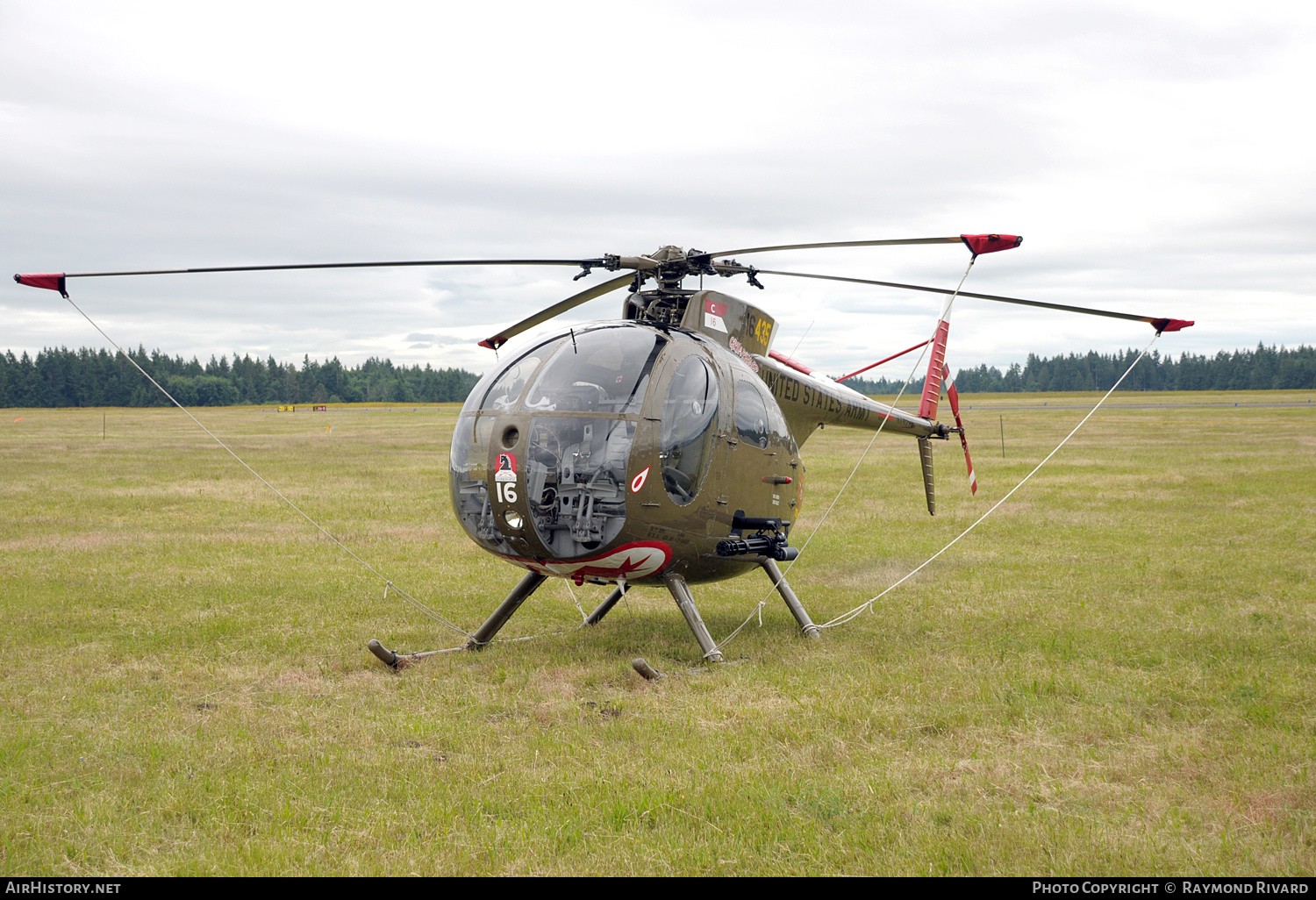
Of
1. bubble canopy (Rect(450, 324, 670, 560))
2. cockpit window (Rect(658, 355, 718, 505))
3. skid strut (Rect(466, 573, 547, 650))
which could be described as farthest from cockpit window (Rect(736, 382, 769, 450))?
skid strut (Rect(466, 573, 547, 650))

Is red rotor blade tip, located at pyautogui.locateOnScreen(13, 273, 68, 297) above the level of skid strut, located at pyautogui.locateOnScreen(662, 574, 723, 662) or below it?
above

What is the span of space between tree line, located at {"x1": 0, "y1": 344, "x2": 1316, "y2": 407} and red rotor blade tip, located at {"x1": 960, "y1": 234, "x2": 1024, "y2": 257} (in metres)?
116

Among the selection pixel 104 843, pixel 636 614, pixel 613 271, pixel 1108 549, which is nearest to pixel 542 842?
pixel 104 843

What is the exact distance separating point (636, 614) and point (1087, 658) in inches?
191

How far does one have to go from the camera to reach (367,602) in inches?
452

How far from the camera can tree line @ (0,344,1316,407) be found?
407ft

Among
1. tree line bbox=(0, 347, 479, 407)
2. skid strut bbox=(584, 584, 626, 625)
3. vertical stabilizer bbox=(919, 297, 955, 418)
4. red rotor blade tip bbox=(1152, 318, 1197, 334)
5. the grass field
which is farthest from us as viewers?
tree line bbox=(0, 347, 479, 407)

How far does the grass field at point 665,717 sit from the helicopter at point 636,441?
108cm

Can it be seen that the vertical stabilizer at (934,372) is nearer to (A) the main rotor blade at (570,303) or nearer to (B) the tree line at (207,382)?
(A) the main rotor blade at (570,303)

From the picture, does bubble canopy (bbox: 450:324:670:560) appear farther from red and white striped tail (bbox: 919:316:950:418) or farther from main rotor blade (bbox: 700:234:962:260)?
red and white striped tail (bbox: 919:316:950:418)

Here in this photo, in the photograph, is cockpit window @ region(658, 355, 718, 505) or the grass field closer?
the grass field

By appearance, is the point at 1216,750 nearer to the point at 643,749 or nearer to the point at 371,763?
the point at 643,749

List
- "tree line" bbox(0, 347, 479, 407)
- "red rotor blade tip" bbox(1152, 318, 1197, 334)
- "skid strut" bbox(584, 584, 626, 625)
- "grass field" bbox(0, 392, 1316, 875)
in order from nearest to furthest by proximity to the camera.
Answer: "grass field" bbox(0, 392, 1316, 875)
"red rotor blade tip" bbox(1152, 318, 1197, 334)
"skid strut" bbox(584, 584, 626, 625)
"tree line" bbox(0, 347, 479, 407)

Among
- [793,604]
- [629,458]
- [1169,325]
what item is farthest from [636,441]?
[1169,325]
